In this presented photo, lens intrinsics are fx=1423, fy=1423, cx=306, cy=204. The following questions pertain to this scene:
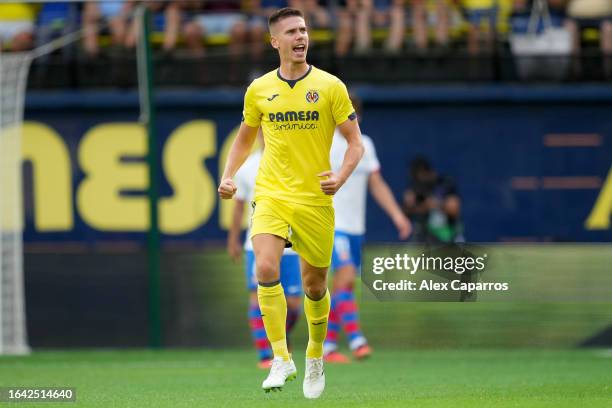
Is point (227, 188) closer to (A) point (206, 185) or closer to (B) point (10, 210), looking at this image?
(B) point (10, 210)

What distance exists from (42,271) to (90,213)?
3.29ft

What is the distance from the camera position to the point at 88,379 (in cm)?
1100

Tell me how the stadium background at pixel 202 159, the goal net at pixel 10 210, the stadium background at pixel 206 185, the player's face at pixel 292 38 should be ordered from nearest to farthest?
1. the player's face at pixel 292 38
2. the goal net at pixel 10 210
3. the stadium background at pixel 206 185
4. the stadium background at pixel 202 159

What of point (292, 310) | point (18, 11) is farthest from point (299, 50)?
point (18, 11)

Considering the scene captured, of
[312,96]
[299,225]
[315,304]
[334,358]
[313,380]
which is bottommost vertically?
[334,358]

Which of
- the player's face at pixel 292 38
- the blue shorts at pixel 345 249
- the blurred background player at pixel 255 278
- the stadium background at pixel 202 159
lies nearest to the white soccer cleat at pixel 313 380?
the player's face at pixel 292 38

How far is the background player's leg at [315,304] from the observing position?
27.6 ft

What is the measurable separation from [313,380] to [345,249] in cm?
414

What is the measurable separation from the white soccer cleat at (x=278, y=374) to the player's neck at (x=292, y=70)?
5.34 feet

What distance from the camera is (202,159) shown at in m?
16.3

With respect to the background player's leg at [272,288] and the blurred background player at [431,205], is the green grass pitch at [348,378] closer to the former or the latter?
the background player's leg at [272,288]

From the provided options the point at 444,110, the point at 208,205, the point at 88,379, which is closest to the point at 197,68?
the point at 208,205

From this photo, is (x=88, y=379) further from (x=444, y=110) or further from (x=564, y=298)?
(x=444, y=110)

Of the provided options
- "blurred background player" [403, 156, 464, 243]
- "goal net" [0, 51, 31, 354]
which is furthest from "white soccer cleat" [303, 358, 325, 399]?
"blurred background player" [403, 156, 464, 243]
